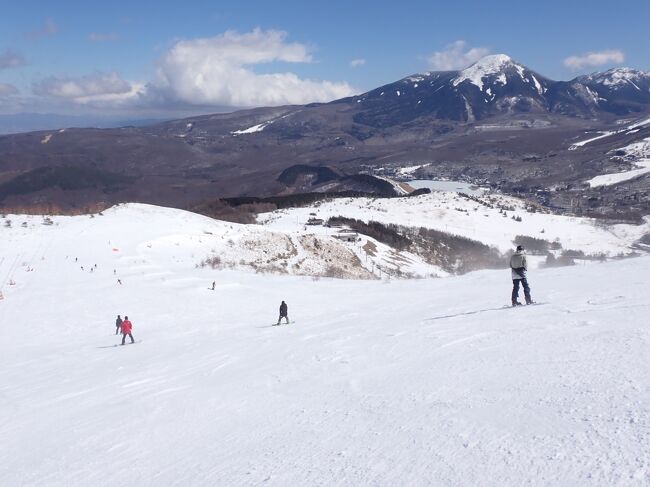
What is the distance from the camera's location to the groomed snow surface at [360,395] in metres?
5.93

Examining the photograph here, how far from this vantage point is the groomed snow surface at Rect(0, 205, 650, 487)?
593 cm

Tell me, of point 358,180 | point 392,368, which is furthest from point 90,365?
point 358,180

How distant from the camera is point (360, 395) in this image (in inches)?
347

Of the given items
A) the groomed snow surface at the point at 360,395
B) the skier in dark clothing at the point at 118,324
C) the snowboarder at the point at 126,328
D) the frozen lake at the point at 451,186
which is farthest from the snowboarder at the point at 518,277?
the frozen lake at the point at 451,186

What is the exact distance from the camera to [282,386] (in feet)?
33.9

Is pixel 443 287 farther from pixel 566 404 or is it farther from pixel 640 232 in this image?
pixel 640 232

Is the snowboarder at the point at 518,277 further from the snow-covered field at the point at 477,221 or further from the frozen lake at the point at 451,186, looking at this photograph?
the frozen lake at the point at 451,186

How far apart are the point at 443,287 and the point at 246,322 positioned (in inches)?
349

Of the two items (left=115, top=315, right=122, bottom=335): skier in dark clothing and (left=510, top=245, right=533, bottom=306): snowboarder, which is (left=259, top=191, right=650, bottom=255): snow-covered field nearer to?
(left=115, top=315, right=122, bottom=335): skier in dark clothing

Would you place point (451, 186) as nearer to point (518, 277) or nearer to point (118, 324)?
point (118, 324)

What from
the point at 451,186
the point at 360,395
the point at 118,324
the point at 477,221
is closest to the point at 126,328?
the point at 118,324

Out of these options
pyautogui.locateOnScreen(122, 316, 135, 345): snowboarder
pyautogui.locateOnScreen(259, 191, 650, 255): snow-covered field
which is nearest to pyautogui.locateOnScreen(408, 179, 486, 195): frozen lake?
pyautogui.locateOnScreen(259, 191, 650, 255): snow-covered field

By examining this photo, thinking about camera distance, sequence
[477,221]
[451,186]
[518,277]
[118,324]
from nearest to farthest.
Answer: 1. [518,277]
2. [118,324]
3. [477,221]
4. [451,186]

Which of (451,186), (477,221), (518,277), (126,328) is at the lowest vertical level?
(126,328)
